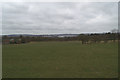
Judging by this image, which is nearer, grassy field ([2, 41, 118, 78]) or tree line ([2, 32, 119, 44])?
grassy field ([2, 41, 118, 78])

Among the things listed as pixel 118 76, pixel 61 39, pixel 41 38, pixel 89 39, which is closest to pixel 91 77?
pixel 118 76

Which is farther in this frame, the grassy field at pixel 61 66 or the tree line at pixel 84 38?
the tree line at pixel 84 38

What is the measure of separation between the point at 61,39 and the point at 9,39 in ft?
88.6

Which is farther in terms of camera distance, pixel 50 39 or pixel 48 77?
pixel 50 39

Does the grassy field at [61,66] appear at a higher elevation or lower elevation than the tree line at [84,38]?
lower

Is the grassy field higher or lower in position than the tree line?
lower

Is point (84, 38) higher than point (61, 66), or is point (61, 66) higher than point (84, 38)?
point (84, 38)

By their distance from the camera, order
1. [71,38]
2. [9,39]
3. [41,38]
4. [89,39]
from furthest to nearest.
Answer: [71,38] < [41,38] < [9,39] < [89,39]

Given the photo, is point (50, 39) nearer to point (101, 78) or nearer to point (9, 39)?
point (9, 39)

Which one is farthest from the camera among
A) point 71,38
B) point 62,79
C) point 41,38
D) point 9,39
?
point 71,38

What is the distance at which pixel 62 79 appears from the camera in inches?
223

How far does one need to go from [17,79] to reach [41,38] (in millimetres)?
60912

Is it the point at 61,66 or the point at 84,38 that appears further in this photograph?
the point at 84,38

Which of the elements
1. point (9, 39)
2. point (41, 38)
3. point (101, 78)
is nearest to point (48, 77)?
point (101, 78)
